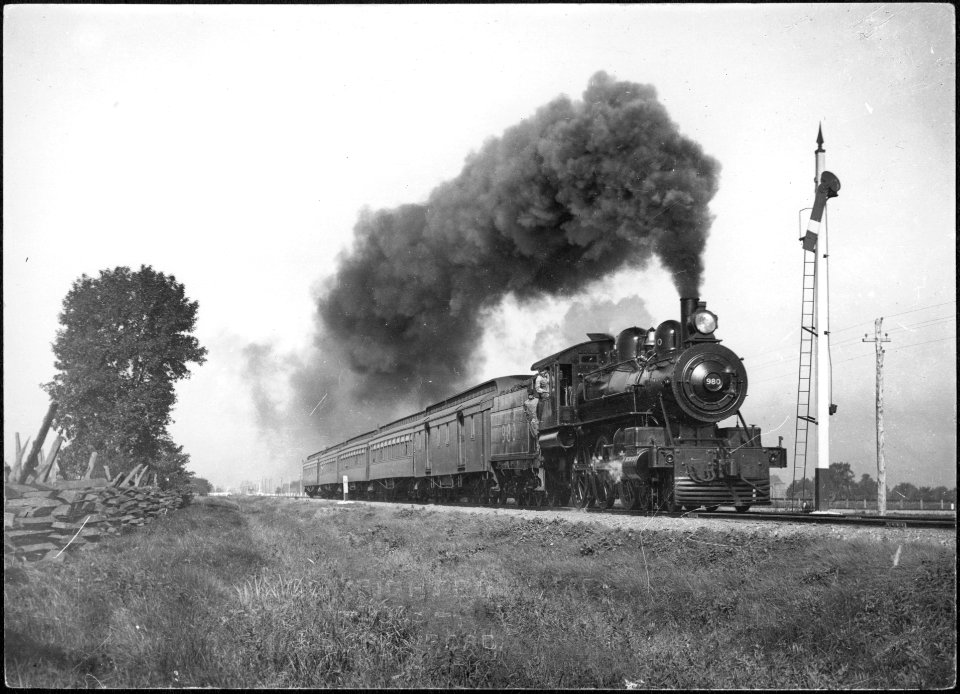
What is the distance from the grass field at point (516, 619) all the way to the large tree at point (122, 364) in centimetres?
991

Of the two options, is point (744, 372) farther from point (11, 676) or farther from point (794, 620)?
point (11, 676)

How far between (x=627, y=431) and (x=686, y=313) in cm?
277

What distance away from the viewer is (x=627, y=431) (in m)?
14.9

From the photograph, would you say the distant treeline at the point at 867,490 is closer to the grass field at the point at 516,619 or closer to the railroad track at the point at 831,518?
the railroad track at the point at 831,518

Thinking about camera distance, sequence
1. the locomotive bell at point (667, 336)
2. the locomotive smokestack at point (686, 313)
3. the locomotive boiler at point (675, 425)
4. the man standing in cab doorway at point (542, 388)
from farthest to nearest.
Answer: the man standing in cab doorway at point (542, 388)
the locomotive bell at point (667, 336)
the locomotive smokestack at point (686, 313)
the locomotive boiler at point (675, 425)

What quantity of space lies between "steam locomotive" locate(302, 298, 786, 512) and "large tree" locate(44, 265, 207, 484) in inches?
348

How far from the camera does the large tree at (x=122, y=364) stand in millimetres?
19422

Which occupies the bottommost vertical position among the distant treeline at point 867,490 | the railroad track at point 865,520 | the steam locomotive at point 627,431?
the distant treeline at point 867,490

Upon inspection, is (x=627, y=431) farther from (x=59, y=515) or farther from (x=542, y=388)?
(x=59, y=515)

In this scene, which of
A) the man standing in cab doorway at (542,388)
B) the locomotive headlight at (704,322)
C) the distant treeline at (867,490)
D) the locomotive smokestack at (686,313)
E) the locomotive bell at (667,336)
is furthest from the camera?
the distant treeline at (867,490)

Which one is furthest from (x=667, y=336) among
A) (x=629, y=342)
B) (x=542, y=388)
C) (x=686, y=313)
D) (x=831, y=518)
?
(x=831, y=518)

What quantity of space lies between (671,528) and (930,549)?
409cm

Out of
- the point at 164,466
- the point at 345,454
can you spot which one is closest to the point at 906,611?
the point at 164,466

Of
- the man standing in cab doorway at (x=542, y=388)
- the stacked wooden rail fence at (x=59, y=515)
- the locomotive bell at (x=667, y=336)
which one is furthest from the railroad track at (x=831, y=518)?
the stacked wooden rail fence at (x=59, y=515)
